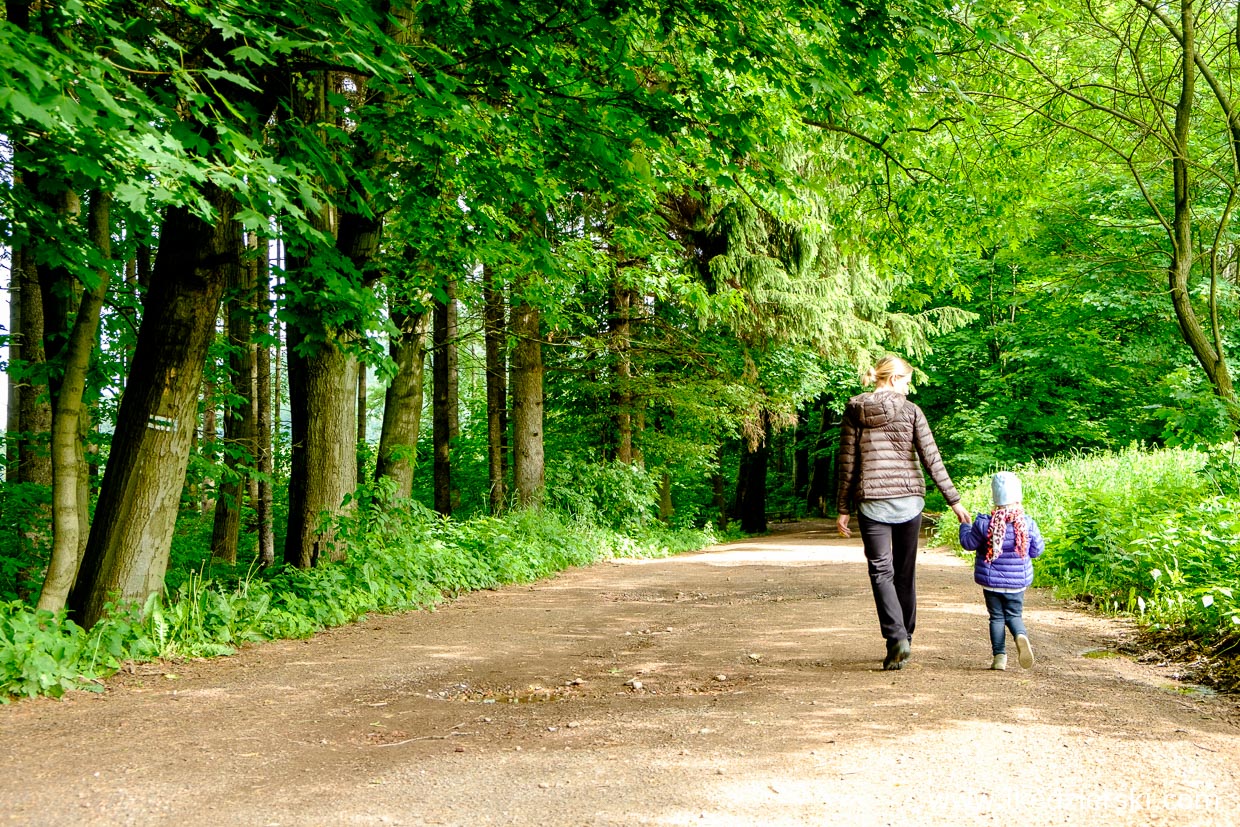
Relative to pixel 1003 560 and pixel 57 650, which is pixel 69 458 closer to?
pixel 57 650

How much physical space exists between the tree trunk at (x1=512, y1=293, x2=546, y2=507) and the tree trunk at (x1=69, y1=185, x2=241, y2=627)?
27.7ft

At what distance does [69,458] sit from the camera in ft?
21.1

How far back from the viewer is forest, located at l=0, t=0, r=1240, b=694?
17.1 ft

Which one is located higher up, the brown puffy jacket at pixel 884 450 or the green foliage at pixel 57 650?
the brown puffy jacket at pixel 884 450

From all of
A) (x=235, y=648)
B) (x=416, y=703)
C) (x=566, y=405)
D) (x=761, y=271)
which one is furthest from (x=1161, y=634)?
(x=566, y=405)

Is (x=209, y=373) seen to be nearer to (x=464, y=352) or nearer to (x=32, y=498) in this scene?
(x=32, y=498)

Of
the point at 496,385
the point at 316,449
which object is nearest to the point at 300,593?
the point at 316,449

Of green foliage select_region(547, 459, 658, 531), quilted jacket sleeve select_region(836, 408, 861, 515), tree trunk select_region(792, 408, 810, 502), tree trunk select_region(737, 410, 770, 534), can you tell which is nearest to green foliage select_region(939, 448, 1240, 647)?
quilted jacket sleeve select_region(836, 408, 861, 515)

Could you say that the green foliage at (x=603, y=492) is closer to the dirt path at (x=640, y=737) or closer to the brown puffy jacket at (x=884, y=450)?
the dirt path at (x=640, y=737)

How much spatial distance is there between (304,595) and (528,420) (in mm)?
7591

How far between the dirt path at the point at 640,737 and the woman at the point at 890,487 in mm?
436

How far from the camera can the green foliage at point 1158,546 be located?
612 centimetres

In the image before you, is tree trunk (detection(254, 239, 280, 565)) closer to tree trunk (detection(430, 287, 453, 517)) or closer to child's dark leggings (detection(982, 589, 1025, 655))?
tree trunk (detection(430, 287, 453, 517))

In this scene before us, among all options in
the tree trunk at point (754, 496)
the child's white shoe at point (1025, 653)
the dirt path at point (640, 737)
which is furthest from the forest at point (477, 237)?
the tree trunk at point (754, 496)
